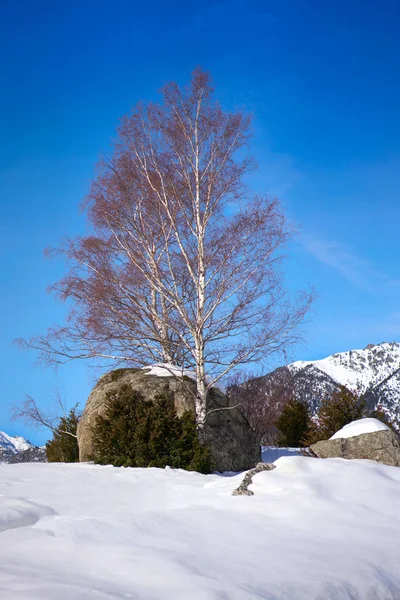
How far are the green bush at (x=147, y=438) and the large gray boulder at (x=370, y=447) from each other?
233 cm

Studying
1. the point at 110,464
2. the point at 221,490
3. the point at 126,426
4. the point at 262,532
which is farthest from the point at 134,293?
the point at 262,532

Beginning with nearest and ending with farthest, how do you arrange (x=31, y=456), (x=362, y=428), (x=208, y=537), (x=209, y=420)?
1. (x=208, y=537)
2. (x=362, y=428)
3. (x=209, y=420)
4. (x=31, y=456)

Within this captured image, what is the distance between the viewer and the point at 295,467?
6867 mm

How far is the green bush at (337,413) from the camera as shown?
14.6m

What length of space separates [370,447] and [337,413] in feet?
16.9

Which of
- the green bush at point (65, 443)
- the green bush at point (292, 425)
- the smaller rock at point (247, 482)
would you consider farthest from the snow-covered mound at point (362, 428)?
the green bush at point (292, 425)

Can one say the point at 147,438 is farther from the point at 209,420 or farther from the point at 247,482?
the point at 247,482

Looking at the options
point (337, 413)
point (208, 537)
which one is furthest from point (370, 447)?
point (208, 537)

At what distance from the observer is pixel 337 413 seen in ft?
48.5

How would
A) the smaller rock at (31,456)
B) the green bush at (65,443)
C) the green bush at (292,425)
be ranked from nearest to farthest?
the green bush at (65,443) → the smaller rock at (31,456) → the green bush at (292,425)

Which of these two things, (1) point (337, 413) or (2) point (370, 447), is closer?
(2) point (370, 447)

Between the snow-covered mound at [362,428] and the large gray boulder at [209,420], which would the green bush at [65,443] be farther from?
the snow-covered mound at [362,428]

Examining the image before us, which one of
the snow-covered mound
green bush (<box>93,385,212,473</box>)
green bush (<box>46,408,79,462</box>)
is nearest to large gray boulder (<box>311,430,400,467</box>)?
the snow-covered mound

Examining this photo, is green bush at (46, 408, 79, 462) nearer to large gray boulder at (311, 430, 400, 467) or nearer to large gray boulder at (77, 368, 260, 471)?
large gray boulder at (77, 368, 260, 471)
